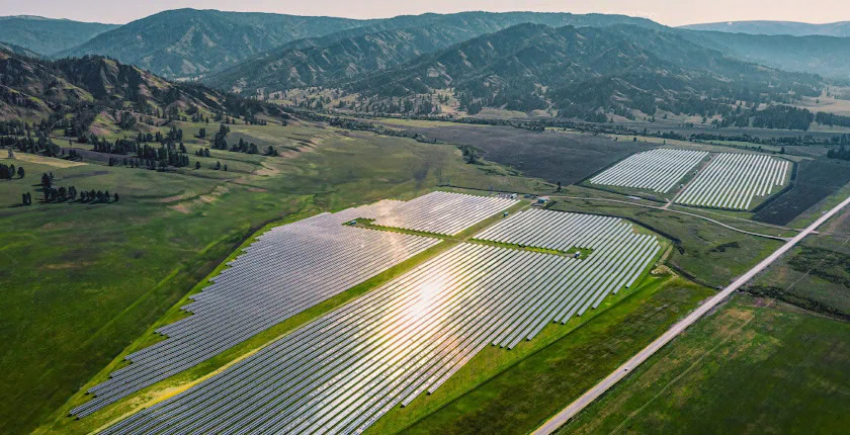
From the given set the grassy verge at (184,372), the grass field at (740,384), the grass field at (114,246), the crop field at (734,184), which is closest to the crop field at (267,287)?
the grassy verge at (184,372)

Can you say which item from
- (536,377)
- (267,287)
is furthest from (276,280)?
(536,377)

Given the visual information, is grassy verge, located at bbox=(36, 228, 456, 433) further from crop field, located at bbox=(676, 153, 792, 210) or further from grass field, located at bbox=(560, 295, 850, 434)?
crop field, located at bbox=(676, 153, 792, 210)

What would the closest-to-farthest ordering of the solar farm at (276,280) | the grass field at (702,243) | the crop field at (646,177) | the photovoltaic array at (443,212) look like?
the solar farm at (276,280) < the grass field at (702,243) < the photovoltaic array at (443,212) < the crop field at (646,177)

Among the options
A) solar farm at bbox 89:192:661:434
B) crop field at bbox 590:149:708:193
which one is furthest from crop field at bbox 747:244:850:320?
crop field at bbox 590:149:708:193

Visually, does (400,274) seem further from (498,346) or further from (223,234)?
(223,234)

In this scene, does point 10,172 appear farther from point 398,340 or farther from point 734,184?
point 734,184

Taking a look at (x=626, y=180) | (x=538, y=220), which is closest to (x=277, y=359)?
(x=538, y=220)

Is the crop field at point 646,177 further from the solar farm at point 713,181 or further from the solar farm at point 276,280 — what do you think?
the solar farm at point 276,280
